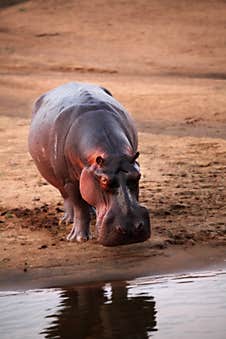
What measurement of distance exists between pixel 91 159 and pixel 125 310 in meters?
1.21

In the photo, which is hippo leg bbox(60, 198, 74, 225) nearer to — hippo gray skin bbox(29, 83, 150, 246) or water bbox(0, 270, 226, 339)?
hippo gray skin bbox(29, 83, 150, 246)

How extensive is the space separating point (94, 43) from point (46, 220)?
44.6 feet

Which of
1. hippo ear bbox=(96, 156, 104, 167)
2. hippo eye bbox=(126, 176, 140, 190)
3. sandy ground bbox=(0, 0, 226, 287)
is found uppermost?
hippo ear bbox=(96, 156, 104, 167)

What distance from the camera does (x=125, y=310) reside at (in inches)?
246

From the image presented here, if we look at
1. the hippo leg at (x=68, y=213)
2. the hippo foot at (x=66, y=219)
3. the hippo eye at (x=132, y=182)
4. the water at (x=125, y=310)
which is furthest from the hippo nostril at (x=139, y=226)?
the hippo foot at (x=66, y=219)

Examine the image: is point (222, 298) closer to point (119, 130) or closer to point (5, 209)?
point (119, 130)

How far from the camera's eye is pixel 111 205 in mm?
6613

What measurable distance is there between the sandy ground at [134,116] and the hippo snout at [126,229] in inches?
17.5

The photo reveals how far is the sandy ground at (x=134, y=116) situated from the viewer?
7484 mm

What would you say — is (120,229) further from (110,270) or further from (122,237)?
(110,270)

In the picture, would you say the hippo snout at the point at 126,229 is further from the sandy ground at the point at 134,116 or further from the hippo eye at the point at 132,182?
the sandy ground at the point at 134,116

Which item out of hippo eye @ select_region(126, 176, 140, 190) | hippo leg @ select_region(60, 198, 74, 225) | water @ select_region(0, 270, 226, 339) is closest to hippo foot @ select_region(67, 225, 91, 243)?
hippo leg @ select_region(60, 198, 74, 225)

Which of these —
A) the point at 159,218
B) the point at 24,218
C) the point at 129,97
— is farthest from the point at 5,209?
the point at 129,97

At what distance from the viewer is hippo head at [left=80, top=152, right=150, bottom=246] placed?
258 inches
